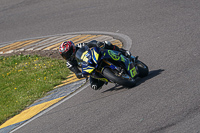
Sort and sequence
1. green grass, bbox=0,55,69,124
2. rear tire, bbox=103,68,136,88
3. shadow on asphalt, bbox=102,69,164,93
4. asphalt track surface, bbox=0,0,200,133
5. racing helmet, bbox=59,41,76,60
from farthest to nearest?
green grass, bbox=0,55,69,124 → racing helmet, bbox=59,41,76,60 → shadow on asphalt, bbox=102,69,164,93 → rear tire, bbox=103,68,136,88 → asphalt track surface, bbox=0,0,200,133

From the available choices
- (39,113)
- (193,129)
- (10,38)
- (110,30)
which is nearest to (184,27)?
(110,30)

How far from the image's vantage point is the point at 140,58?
8.48m

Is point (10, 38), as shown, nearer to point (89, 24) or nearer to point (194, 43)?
point (89, 24)

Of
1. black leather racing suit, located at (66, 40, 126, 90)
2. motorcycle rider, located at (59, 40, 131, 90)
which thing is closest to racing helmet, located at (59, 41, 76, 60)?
motorcycle rider, located at (59, 40, 131, 90)

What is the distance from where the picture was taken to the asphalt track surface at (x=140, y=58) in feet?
17.1

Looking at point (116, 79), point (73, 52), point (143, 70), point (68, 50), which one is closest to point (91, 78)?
point (73, 52)

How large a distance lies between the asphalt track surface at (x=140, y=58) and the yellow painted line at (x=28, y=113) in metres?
0.47

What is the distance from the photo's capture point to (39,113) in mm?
7340

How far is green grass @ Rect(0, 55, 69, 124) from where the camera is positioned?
8372 millimetres

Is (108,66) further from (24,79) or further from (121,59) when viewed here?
(24,79)

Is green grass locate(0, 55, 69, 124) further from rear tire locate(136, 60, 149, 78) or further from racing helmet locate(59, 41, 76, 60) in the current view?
rear tire locate(136, 60, 149, 78)

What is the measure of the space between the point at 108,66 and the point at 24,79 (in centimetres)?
397

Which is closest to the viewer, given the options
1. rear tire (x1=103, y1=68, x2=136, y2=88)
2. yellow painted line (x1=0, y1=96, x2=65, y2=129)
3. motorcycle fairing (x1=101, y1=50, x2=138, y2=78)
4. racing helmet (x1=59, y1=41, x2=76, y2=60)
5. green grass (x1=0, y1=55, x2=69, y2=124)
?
rear tire (x1=103, y1=68, x2=136, y2=88)

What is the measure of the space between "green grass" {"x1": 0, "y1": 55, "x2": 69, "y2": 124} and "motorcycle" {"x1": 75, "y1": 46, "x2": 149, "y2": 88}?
2211 mm
